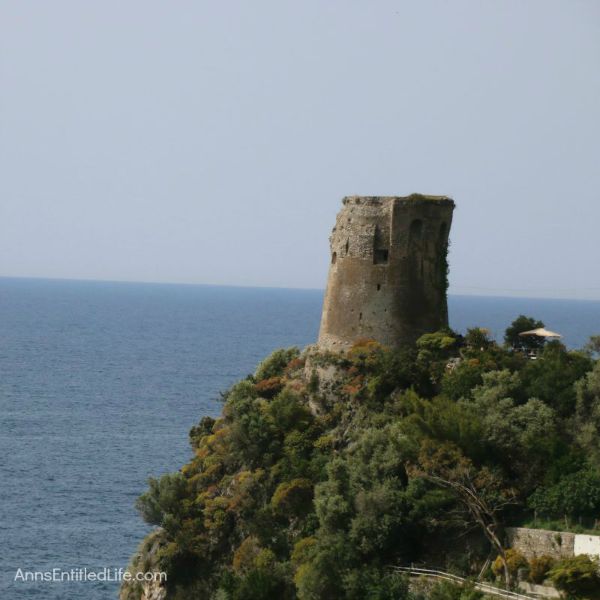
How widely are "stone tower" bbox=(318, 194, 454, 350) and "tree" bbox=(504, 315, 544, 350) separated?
547cm

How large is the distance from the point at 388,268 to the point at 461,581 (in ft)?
59.0

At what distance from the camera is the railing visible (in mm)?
44188

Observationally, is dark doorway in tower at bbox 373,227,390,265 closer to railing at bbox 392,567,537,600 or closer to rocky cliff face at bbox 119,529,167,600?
rocky cliff face at bbox 119,529,167,600

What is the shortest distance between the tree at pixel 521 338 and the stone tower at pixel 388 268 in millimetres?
5469

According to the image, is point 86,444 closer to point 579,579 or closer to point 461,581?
point 461,581

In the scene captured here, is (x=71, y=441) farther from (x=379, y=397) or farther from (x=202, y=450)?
(x=379, y=397)

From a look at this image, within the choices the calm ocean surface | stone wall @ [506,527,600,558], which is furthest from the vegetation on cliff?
the calm ocean surface

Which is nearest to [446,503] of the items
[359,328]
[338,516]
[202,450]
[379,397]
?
[338,516]

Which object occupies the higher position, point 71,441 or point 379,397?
point 379,397

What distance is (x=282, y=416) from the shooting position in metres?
58.5

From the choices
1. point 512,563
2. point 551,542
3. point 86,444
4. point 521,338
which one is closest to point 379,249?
point 521,338

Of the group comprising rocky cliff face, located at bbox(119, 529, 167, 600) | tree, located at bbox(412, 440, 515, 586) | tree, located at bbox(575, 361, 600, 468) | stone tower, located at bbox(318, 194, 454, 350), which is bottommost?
rocky cliff face, located at bbox(119, 529, 167, 600)

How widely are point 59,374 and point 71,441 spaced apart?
157 ft

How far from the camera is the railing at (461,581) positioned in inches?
1740
